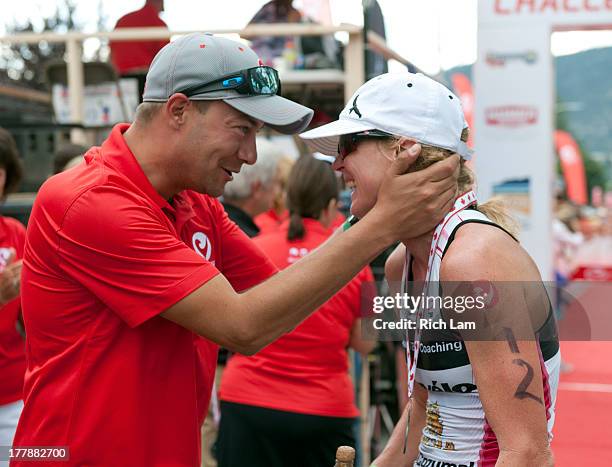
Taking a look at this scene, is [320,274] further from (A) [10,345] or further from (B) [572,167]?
(B) [572,167]

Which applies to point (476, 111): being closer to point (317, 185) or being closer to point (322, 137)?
point (317, 185)

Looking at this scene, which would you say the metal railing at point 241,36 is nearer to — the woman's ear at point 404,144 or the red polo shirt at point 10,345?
the red polo shirt at point 10,345

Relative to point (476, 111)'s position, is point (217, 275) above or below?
above

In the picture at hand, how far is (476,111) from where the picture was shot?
23.3ft

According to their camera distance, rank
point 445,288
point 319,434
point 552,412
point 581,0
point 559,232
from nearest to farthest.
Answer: point 445,288, point 552,412, point 319,434, point 581,0, point 559,232

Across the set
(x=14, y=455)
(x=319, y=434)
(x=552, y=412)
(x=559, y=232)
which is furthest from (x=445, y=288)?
(x=559, y=232)

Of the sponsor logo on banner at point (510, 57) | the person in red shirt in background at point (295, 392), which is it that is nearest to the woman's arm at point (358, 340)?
the person in red shirt in background at point (295, 392)

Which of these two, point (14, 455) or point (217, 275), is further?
point (14, 455)

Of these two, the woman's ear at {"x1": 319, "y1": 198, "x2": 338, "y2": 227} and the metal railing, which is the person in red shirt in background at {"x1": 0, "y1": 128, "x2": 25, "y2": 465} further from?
the metal railing

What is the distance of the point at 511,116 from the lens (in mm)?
7090

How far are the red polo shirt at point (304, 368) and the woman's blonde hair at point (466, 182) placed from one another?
5.87ft

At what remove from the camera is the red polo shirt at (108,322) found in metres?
2.01

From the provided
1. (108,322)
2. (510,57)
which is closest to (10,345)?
(108,322)

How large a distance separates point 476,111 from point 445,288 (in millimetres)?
5408
